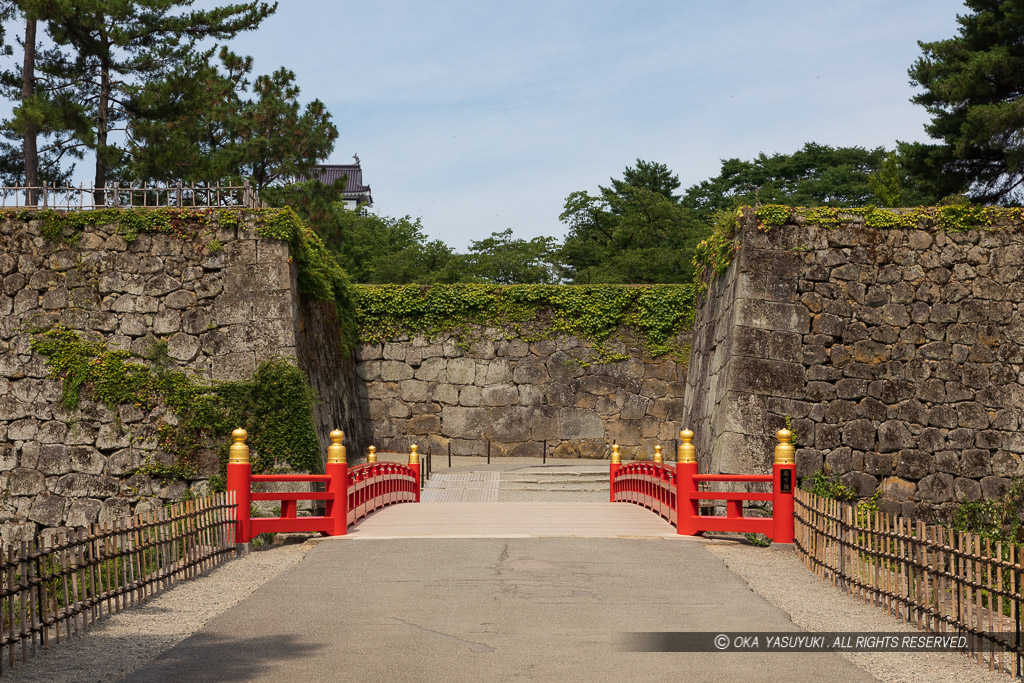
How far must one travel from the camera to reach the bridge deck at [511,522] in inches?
457

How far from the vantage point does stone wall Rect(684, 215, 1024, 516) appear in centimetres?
1571

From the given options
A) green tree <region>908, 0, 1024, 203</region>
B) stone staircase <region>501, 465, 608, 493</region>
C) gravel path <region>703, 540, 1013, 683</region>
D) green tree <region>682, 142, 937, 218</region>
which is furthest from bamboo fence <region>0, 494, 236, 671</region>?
green tree <region>682, 142, 937, 218</region>

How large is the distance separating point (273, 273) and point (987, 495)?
1178 cm

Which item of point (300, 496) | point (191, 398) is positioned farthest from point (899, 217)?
point (191, 398)

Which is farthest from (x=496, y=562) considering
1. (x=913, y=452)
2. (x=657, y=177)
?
(x=657, y=177)

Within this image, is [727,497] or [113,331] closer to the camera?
[727,497]

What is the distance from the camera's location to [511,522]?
12703 mm

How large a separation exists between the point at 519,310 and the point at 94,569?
53.1 ft

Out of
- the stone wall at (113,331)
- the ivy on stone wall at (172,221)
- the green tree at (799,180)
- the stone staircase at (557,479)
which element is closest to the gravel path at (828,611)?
the stone staircase at (557,479)

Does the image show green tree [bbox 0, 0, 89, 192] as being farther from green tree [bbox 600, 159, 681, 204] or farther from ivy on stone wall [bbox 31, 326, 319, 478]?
green tree [bbox 600, 159, 681, 204]

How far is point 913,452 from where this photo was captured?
15.8m

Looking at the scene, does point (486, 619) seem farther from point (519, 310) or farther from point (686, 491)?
point (519, 310)

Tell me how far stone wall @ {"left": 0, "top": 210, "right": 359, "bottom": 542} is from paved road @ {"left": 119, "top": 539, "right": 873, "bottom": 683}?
668 cm

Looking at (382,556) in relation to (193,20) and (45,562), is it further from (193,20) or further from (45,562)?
(193,20)
